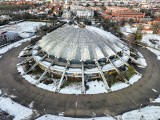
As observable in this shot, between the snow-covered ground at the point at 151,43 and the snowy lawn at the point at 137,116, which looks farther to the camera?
the snow-covered ground at the point at 151,43

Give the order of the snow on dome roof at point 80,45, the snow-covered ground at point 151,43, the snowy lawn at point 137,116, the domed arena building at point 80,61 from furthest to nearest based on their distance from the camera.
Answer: the snow-covered ground at point 151,43 → the snow on dome roof at point 80,45 → the domed arena building at point 80,61 → the snowy lawn at point 137,116

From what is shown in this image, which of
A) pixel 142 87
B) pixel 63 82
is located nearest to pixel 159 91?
pixel 142 87

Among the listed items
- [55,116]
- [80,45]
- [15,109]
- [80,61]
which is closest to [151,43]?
[80,45]

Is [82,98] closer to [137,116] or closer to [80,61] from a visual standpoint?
[137,116]

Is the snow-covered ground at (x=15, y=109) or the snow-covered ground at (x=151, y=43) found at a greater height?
the snow-covered ground at (x=151, y=43)

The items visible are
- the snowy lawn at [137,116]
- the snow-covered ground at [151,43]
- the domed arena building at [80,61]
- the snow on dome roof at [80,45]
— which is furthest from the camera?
the snow-covered ground at [151,43]

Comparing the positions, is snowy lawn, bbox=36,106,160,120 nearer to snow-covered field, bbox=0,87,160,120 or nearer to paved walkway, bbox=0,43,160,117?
snow-covered field, bbox=0,87,160,120

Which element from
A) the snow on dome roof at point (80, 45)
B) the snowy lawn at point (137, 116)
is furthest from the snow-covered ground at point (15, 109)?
the snow on dome roof at point (80, 45)

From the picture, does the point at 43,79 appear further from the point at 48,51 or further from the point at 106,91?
the point at 106,91

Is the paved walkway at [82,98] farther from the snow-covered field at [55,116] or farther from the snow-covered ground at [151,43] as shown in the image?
the snow-covered ground at [151,43]
